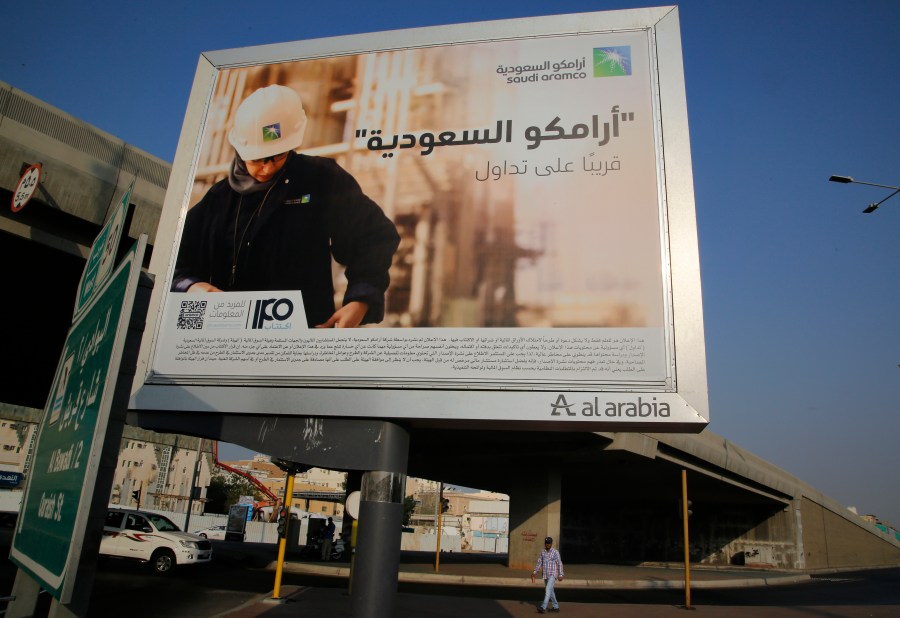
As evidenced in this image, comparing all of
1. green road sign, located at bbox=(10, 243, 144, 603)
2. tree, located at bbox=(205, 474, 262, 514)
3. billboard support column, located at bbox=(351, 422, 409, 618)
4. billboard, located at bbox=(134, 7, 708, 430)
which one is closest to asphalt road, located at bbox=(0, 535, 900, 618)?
billboard support column, located at bbox=(351, 422, 409, 618)

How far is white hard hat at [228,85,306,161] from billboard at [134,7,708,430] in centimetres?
3

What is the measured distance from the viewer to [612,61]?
9.83m

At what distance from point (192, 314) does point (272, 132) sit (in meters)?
3.34

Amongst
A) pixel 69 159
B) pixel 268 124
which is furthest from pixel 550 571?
pixel 69 159

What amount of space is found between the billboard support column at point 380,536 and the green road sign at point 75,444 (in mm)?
4568

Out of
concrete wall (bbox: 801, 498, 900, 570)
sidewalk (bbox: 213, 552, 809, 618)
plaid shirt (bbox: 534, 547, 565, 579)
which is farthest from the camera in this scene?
concrete wall (bbox: 801, 498, 900, 570)

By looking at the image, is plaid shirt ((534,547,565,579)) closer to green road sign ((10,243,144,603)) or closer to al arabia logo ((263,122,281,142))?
al arabia logo ((263,122,281,142))

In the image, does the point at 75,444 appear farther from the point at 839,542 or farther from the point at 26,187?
the point at 839,542

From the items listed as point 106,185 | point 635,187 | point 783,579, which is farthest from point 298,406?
point 783,579

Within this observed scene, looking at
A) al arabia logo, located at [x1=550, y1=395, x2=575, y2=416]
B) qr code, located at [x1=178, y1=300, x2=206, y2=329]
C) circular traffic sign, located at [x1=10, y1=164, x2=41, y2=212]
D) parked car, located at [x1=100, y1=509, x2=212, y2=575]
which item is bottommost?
parked car, located at [x1=100, y1=509, x2=212, y2=575]

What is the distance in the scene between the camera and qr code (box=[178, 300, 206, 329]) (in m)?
9.52

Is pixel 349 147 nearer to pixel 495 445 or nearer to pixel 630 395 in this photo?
pixel 630 395

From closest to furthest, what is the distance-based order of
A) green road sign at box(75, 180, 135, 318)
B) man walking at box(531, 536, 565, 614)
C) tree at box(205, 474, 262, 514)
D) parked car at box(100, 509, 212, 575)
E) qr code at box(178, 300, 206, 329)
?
1. green road sign at box(75, 180, 135, 318)
2. qr code at box(178, 300, 206, 329)
3. man walking at box(531, 536, 565, 614)
4. parked car at box(100, 509, 212, 575)
5. tree at box(205, 474, 262, 514)

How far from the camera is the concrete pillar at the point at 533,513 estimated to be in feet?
83.3
